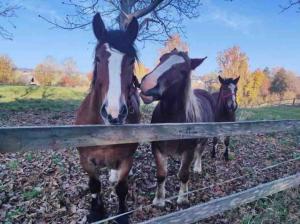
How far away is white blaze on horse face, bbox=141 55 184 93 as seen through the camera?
141 inches

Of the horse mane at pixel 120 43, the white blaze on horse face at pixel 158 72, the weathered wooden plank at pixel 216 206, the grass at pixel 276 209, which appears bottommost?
the grass at pixel 276 209

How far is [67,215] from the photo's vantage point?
3846 mm

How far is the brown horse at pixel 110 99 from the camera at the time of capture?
2.59 metres

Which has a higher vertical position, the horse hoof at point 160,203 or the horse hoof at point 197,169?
the horse hoof at point 197,169

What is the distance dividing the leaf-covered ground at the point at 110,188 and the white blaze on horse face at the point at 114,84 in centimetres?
200

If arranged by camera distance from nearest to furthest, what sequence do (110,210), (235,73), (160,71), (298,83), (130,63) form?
(130,63) → (160,71) → (110,210) → (235,73) → (298,83)

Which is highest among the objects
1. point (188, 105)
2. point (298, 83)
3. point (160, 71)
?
point (298, 83)

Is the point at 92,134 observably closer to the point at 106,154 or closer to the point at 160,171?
the point at 106,154

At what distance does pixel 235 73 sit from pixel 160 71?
4901 cm

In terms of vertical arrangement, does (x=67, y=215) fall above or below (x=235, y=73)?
below

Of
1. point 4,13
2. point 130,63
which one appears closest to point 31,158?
point 130,63

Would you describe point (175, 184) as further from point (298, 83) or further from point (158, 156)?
point (298, 83)

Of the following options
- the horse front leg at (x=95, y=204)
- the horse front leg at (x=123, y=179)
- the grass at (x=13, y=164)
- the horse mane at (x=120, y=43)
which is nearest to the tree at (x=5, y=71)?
the grass at (x=13, y=164)

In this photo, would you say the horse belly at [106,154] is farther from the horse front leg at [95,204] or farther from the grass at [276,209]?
the grass at [276,209]
